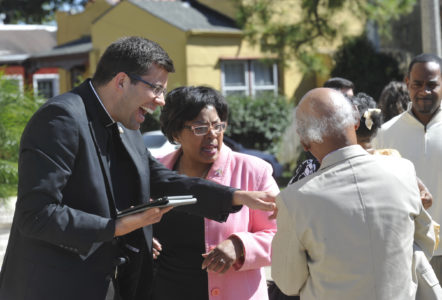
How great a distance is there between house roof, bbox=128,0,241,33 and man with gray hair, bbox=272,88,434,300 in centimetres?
1777

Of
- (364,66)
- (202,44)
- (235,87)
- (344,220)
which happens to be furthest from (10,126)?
(235,87)

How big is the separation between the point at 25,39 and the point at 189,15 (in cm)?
1262

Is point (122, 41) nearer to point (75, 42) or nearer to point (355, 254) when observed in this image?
point (355, 254)

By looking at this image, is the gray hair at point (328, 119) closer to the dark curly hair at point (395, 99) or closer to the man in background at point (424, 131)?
the man in background at point (424, 131)

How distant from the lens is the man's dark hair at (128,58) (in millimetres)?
2955

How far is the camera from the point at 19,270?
109 inches

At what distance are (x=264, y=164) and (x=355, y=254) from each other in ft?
4.05

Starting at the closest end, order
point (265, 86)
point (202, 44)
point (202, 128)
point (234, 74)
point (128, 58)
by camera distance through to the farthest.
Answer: point (128, 58) → point (202, 128) → point (202, 44) → point (234, 74) → point (265, 86)

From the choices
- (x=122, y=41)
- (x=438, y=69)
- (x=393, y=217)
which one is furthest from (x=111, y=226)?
(x=438, y=69)

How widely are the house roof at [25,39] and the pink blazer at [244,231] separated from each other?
86.9 ft

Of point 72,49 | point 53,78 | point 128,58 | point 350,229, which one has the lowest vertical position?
point 350,229

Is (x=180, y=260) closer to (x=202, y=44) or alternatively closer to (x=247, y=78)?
(x=202, y=44)

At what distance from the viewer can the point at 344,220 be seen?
2.66 m

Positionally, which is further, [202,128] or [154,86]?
[202,128]
